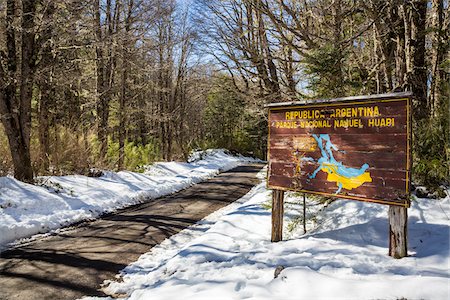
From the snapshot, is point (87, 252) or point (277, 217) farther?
point (87, 252)

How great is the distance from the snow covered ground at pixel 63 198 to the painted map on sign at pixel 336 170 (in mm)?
6044

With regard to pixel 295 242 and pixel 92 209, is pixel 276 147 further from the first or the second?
pixel 92 209

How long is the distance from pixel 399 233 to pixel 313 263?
46.1 inches

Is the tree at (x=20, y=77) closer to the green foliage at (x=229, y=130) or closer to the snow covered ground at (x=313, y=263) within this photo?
the snow covered ground at (x=313, y=263)

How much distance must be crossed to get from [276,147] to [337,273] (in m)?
2.35

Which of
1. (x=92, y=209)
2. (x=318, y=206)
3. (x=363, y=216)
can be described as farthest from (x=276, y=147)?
(x=92, y=209)

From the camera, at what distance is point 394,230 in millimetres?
3832

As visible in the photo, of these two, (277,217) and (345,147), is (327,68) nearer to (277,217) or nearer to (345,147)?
(345,147)

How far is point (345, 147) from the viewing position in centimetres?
427

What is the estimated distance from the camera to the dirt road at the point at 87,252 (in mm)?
4211

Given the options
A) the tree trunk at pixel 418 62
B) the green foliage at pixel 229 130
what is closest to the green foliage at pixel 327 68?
the tree trunk at pixel 418 62

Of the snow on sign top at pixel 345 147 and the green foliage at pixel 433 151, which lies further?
the green foliage at pixel 433 151

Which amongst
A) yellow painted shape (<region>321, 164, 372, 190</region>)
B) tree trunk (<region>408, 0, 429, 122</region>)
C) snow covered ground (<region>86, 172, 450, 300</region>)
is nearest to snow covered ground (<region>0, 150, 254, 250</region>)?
snow covered ground (<region>86, 172, 450, 300</region>)

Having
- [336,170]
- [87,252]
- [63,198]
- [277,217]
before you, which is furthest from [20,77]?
[336,170]
